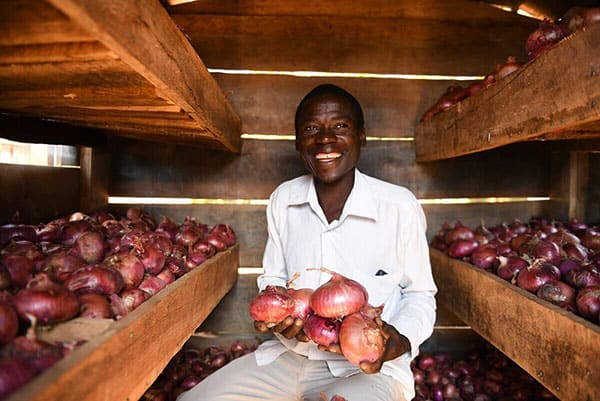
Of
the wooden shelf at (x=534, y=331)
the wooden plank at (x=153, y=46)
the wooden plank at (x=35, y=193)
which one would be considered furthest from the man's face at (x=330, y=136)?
the wooden plank at (x=35, y=193)

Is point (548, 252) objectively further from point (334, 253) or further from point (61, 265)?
point (61, 265)

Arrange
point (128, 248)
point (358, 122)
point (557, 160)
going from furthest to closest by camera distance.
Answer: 1. point (557, 160)
2. point (358, 122)
3. point (128, 248)

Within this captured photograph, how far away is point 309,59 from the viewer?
8.74 ft

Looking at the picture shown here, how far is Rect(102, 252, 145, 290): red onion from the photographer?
4.16 feet

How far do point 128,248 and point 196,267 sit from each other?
1.11ft

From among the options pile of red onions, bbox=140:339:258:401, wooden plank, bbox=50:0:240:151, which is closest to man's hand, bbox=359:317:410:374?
wooden plank, bbox=50:0:240:151

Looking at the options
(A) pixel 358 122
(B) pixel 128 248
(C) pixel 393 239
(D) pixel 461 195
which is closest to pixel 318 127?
(A) pixel 358 122

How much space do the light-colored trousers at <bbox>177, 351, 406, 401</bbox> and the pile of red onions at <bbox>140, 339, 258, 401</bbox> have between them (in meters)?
0.61

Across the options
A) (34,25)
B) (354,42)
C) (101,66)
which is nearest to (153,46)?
(101,66)

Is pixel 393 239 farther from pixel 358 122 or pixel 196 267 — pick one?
pixel 196 267

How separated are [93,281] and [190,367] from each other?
1468 millimetres

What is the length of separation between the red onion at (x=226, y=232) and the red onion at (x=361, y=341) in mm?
1244

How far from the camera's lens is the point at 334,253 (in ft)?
5.90

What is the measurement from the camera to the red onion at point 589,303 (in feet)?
3.93
